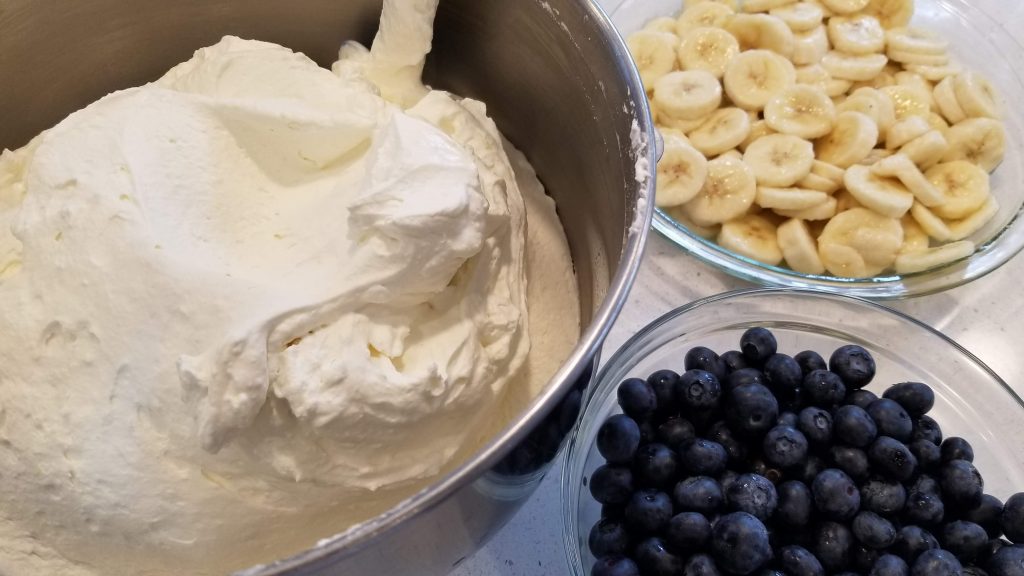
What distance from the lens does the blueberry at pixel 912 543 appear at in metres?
0.82

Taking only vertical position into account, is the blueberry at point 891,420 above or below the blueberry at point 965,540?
above

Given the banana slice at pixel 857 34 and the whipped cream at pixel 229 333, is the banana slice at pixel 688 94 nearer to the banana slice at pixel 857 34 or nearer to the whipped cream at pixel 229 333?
the banana slice at pixel 857 34

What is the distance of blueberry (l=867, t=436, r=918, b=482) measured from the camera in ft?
2.79

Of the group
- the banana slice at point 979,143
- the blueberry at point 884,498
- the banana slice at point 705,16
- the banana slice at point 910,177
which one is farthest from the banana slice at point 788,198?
the blueberry at point 884,498

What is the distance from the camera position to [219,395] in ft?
2.02

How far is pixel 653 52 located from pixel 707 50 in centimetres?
9

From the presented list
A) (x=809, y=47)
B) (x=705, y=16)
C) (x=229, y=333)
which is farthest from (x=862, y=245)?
(x=229, y=333)

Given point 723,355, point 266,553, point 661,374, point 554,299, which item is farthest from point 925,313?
point 266,553

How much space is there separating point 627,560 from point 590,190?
0.40m

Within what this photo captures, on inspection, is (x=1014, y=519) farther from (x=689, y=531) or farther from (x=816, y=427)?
(x=689, y=531)

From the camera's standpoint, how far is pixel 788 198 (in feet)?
3.89

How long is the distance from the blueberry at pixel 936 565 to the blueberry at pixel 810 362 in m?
0.24

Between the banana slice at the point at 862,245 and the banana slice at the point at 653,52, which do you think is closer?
the banana slice at the point at 862,245

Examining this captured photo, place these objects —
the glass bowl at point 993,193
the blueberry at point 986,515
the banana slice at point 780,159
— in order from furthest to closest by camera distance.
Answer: the banana slice at point 780,159 → the glass bowl at point 993,193 → the blueberry at point 986,515
